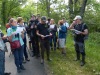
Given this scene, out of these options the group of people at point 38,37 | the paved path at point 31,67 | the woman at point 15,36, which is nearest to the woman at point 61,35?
the group of people at point 38,37

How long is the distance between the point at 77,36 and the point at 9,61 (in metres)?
3.72

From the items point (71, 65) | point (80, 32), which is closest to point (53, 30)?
point (71, 65)

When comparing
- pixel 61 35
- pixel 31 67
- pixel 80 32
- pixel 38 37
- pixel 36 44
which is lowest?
pixel 31 67

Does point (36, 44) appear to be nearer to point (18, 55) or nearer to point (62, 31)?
point (62, 31)

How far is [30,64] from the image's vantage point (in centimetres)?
1126

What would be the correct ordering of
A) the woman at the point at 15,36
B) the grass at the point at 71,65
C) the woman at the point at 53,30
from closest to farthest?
1. the woman at the point at 15,36
2. the grass at the point at 71,65
3. the woman at the point at 53,30

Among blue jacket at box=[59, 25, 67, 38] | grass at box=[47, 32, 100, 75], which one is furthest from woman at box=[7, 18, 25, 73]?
blue jacket at box=[59, 25, 67, 38]

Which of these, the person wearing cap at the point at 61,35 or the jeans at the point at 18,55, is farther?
the person wearing cap at the point at 61,35

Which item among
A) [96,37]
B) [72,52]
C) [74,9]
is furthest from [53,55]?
[74,9]

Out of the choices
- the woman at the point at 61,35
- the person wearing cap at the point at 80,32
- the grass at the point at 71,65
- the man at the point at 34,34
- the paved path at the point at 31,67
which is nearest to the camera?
the grass at the point at 71,65

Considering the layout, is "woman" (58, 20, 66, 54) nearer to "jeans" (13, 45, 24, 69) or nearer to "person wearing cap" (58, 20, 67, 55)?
"person wearing cap" (58, 20, 67, 55)

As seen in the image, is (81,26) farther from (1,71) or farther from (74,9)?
(74,9)

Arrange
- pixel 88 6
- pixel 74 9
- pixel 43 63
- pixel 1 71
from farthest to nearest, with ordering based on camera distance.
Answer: pixel 88 6 < pixel 74 9 < pixel 43 63 < pixel 1 71

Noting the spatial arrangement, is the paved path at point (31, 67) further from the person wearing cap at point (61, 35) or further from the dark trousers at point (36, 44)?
the person wearing cap at point (61, 35)
